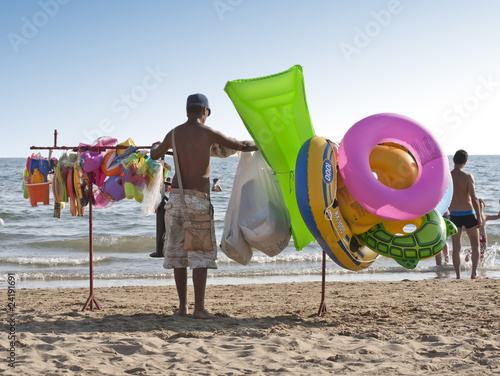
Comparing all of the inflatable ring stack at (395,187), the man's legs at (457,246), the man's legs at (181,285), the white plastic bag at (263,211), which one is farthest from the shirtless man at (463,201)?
the man's legs at (181,285)

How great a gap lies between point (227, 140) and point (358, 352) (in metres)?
1.81

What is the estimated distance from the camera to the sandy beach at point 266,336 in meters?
3.09

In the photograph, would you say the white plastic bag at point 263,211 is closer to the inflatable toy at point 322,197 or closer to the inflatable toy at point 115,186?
the inflatable toy at point 322,197

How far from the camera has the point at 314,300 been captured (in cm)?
560

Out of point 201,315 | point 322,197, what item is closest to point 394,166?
point 322,197

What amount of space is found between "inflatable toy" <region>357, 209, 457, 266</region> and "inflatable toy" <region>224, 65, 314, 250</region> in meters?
0.71

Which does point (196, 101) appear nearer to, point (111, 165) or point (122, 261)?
point (111, 165)

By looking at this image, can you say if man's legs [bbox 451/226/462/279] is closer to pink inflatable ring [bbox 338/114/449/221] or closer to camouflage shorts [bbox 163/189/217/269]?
pink inflatable ring [bbox 338/114/449/221]

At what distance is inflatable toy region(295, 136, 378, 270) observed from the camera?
12.6ft

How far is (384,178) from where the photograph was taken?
4172mm

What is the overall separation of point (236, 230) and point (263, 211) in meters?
0.26

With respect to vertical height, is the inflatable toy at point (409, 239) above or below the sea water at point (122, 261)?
above

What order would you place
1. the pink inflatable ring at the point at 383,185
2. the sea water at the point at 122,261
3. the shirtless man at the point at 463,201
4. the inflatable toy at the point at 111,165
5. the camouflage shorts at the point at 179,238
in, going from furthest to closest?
the sea water at the point at 122,261, the shirtless man at the point at 463,201, the inflatable toy at the point at 111,165, the camouflage shorts at the point at 179,238, the pink inflatable ring at the point at 383,185

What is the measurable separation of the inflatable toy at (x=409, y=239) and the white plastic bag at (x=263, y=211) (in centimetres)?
64
